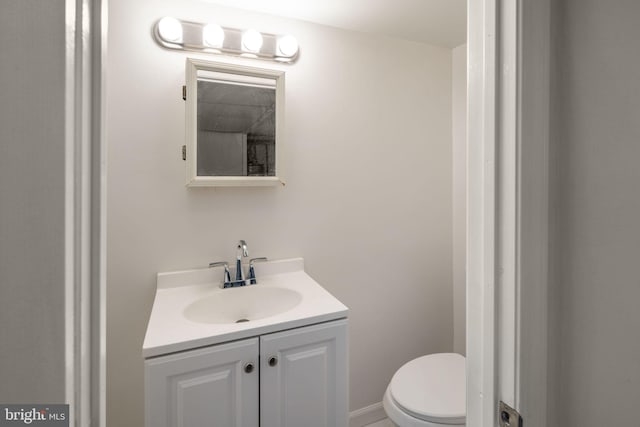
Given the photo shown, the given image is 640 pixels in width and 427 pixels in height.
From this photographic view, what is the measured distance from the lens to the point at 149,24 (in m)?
1.34

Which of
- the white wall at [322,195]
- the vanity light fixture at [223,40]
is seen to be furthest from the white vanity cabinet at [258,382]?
the vanity light fixture at [223,40]

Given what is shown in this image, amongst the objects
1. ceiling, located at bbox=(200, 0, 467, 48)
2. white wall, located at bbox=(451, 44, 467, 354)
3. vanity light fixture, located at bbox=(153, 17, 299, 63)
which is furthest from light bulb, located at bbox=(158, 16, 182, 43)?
white wall, located at bbox=(451, 44, 467, 354)

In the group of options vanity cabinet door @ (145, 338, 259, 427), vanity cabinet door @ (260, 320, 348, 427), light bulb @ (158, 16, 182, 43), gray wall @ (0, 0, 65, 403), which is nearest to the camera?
gray wall @ (0, 0, 65, 403)

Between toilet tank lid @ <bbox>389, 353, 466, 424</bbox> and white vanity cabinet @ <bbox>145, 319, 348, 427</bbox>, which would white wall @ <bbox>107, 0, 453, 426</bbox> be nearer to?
toilet tank lid @ <bbox>389, 353, 466, 424</bbox>

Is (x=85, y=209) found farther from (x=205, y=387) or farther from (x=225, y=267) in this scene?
(x=225, y=267)

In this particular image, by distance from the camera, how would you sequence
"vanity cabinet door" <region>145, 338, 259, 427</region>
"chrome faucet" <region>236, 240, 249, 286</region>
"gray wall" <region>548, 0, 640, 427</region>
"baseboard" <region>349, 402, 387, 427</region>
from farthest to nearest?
1. "baseboard" <region>349, 402, 387, 427</region>
2. "chrome faucet" <region>236, 240, 249, 286</region>
3. "vanity cabinet door" <region>145, 338, 259, 427</region>
4. "gray wall" <region>548, 0, 640, 427</region>

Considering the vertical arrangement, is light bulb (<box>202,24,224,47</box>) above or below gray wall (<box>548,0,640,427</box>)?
above

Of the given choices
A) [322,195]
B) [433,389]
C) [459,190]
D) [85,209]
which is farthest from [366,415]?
[85,209]

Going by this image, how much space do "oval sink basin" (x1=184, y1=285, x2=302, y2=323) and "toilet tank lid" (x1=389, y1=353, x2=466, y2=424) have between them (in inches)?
23.2

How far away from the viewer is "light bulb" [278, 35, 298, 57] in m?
1.52

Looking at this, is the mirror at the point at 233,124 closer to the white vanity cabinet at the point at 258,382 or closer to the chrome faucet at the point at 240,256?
the chrome faucet at the point at 240,256

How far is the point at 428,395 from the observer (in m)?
1.32

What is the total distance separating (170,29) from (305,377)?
4.89 ft

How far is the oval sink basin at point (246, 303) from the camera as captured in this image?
1.34 m
